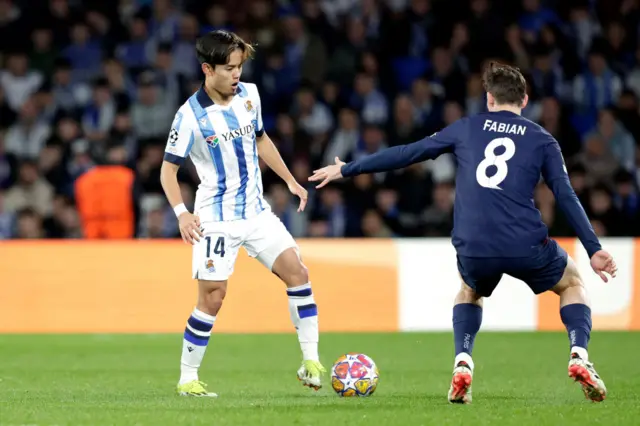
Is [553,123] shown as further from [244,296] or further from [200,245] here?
[200,245]

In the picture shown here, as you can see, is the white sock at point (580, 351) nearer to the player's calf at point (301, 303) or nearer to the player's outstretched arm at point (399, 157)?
the player's outstretched arm at point (399, 157)

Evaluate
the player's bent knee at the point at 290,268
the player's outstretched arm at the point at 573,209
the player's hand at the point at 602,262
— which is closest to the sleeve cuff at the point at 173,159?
the player's bent knee at the point at 290,268

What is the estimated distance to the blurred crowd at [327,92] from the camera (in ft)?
45.6

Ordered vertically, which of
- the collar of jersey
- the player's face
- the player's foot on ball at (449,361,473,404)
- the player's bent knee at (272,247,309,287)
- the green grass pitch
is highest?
the player's face

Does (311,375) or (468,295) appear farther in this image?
(311,375)

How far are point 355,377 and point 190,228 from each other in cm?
123

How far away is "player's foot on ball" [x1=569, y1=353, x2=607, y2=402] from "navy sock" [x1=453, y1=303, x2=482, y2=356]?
1.90ft

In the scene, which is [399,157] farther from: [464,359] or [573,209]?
[464,359]

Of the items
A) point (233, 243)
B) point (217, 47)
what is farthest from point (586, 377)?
point (217, 47)

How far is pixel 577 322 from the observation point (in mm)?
6352

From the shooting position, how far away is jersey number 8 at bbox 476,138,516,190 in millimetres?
6238

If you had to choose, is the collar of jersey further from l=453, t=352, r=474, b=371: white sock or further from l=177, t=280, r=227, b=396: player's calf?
l=453, t=352, r=474, b=371: white sock

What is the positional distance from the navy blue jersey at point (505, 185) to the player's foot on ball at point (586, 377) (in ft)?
1.94

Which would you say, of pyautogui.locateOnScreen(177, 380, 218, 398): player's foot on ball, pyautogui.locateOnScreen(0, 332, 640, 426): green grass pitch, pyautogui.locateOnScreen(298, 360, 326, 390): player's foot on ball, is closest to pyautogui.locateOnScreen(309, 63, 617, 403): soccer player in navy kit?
pyautogui.locateOnScreen(0, 332, 640, 426): green grass pitch
